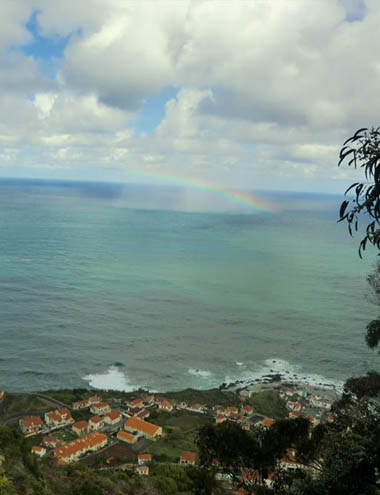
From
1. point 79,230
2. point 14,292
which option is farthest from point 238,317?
point 79,230

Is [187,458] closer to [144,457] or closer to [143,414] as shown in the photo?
[144,457]

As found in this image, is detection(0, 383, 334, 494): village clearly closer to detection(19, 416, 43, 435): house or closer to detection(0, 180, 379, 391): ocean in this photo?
detection(19, 416, 43, 435): house

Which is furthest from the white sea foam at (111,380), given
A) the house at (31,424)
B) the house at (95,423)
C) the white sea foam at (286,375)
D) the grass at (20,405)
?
the white sea foam at (286,375)

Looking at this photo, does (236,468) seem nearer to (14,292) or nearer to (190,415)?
(190,415)

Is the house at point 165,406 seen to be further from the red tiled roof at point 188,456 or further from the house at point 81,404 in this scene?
the red tiled roof at point 188,456

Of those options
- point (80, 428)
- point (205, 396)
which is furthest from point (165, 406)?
point (80, 428)

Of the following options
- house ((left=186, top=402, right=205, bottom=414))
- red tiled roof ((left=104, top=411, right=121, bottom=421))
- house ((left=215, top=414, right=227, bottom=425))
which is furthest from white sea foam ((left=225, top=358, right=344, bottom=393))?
red tiled roof ((left=104, top=411, right=121, bottom=421))
